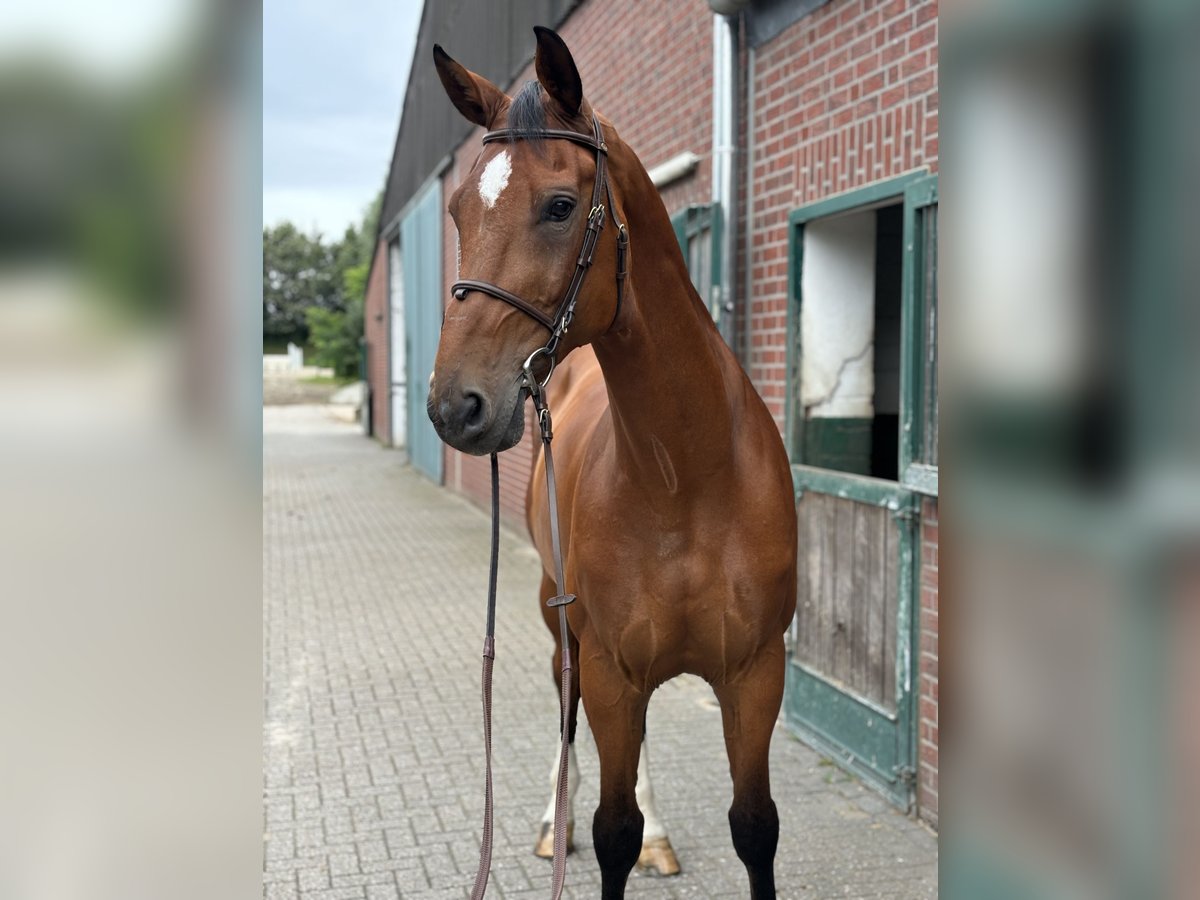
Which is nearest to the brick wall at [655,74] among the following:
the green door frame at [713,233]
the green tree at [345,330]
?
the green door frame at [713,233]

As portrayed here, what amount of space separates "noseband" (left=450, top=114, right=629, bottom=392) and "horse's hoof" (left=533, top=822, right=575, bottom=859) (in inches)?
84.0

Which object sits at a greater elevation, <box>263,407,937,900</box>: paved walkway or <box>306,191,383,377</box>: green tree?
<box>306,191,383,377</box>: green tree

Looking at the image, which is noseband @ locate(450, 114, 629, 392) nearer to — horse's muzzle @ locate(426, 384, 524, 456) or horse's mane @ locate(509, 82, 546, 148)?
horse's mane @ locate(509, 82, 546, 148)

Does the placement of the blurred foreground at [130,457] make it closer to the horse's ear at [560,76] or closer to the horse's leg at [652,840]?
the horse's ear at [560,76]

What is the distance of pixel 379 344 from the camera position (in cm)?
2317

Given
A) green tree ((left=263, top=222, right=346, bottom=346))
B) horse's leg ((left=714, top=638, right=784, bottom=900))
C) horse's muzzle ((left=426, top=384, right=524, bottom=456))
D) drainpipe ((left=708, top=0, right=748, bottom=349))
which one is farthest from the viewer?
green tree ((left=263, top=222, right=346, bottom=346))

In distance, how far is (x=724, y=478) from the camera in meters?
2.54

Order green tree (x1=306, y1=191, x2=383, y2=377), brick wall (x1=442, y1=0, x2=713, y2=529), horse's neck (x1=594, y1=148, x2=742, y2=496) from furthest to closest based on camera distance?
green tree (x1=306, y1=191, x2=383, y2=377) → brick wall (x1=442, y1=0, x2=713, y2=529) → horse's neck (x1=594, y1=148, x2=742, y2=496)

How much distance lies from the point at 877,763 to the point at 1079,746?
3631 mm

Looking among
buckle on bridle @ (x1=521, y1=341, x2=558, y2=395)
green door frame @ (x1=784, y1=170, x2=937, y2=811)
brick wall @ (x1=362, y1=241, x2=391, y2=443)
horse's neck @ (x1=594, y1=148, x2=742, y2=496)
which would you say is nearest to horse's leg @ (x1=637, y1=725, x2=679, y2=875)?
green door frame @ (x1=784, y1=170, x2=937, y2=811)

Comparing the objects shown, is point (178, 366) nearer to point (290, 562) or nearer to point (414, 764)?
point (414, 764)

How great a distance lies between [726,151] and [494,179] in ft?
10.5

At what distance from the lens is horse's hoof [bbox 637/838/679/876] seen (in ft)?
11.2

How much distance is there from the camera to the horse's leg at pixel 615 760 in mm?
2656
